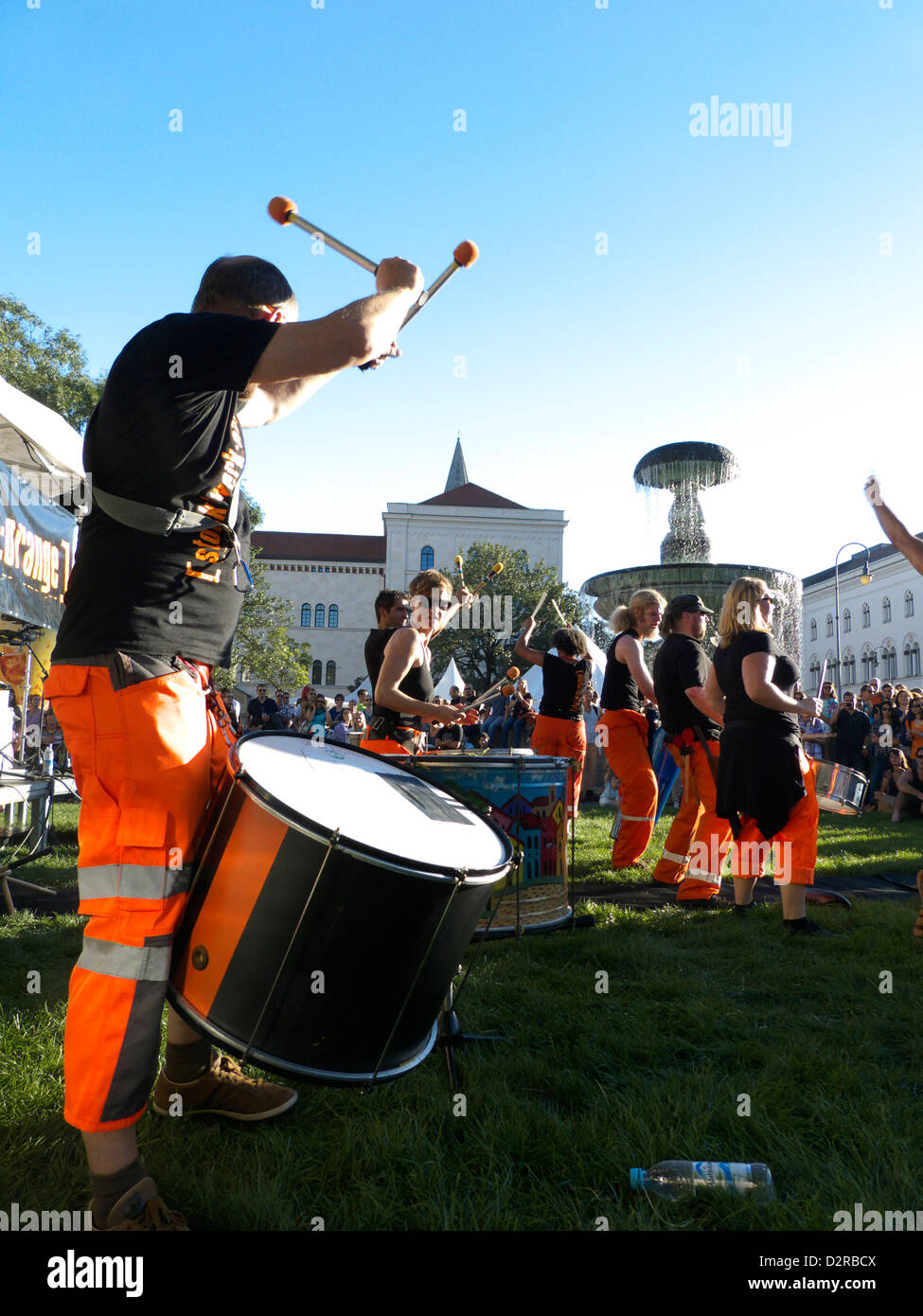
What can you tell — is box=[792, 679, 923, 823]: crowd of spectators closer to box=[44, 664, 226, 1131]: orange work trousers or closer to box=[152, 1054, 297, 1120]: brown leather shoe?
box=[152, 1054, 297, 1120]: brown leather shoe

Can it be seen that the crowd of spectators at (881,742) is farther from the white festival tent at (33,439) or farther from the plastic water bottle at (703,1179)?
the plastic water bottle at (703,1179)

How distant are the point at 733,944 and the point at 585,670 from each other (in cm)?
339

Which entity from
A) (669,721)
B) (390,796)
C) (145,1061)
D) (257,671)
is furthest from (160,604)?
(257,671)

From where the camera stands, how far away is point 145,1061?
75.4 inches

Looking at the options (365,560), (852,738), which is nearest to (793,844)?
(852,738)

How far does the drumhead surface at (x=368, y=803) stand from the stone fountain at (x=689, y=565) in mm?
14470

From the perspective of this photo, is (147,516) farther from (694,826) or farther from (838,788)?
(838,788)

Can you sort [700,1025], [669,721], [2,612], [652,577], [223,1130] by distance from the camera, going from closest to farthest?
[223,1130]
[700,1025]
[669,721]
[2,612]
[652,577]

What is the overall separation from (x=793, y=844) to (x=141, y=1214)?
3.96 meters

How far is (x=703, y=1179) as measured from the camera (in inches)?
83.0

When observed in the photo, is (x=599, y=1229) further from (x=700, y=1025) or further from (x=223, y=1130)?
(x=700, y=1025)

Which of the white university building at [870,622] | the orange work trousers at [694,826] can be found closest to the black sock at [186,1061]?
the orange work trousers at [694,826]

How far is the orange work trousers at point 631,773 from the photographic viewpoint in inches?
267

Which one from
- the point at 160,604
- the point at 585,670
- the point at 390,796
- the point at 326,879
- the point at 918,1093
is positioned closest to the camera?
the point at 326,879
